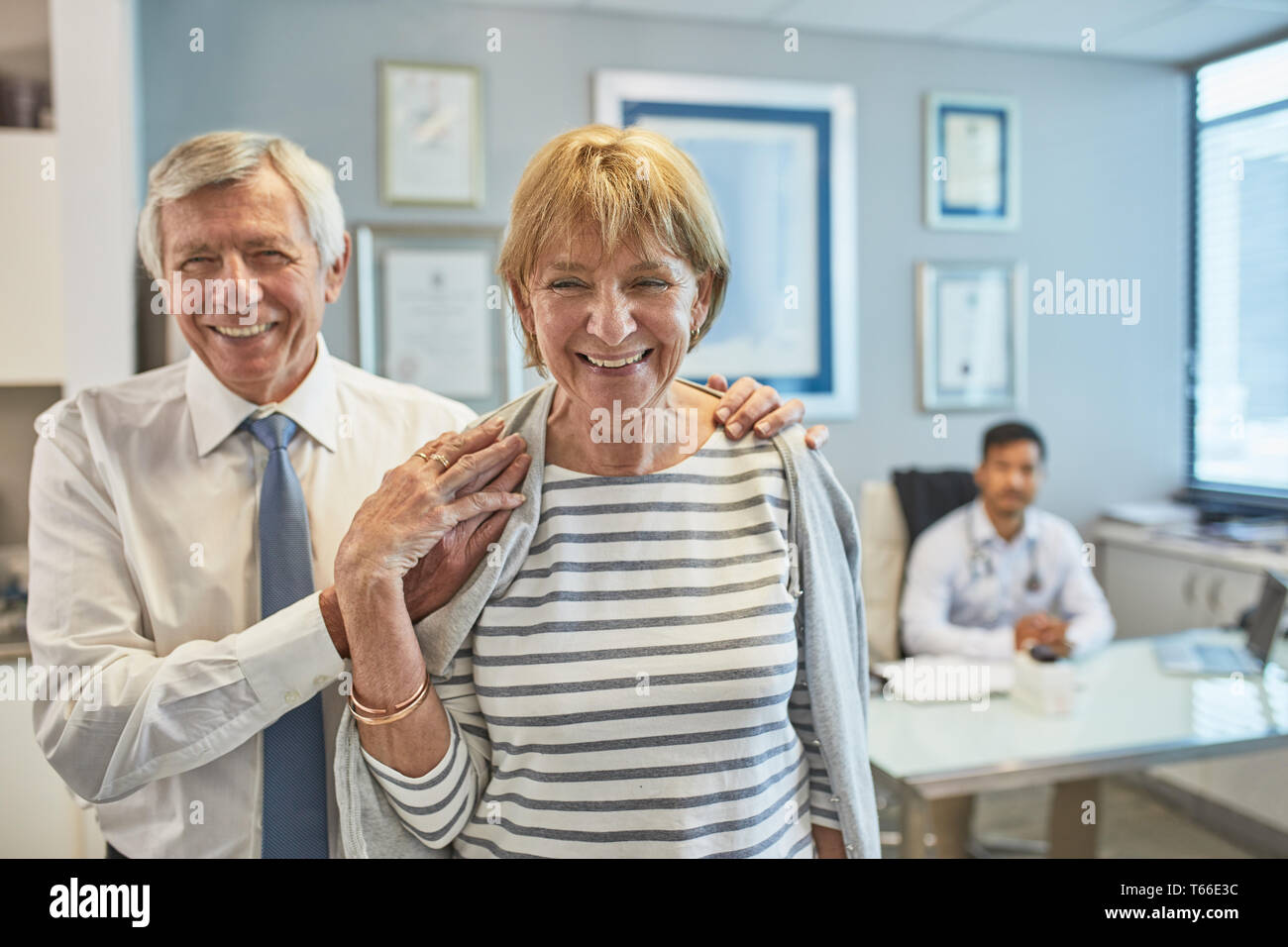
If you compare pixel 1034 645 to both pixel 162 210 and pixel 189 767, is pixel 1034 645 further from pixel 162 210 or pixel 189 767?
pixel 162 210

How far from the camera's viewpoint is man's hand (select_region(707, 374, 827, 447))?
895 millimetres

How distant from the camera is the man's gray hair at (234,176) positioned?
2.71ft

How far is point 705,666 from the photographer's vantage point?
2.73 ft

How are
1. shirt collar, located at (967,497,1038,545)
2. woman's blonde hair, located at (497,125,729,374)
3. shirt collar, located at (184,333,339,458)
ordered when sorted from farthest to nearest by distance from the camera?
shirt collar, located at (967,497,1038,545), shirt collar, located at (184,333,339,458), woman's blonde hair, located at (497,125,729,374)

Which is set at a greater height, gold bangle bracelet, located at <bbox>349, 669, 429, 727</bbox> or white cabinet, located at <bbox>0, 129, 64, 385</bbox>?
white cabinet, located at <bbox>0, 129, 64, 385</bbox>

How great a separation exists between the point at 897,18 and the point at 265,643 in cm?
101

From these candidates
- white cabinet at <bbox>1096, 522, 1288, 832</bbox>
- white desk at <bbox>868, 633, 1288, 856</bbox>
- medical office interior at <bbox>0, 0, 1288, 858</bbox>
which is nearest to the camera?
medical office interior at <bbox>0, 0, 1288, 858</bbox>

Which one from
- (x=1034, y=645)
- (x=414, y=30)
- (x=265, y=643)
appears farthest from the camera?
(x=1034, y=645)

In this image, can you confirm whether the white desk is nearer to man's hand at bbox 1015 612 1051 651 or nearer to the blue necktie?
man's hand at bbox 1015 612 1051 651

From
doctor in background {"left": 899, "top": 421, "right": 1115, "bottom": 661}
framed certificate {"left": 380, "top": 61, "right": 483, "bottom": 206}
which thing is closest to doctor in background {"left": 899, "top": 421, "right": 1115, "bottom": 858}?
doctor in background {"left": 899, "top": 421, "right": 1115, "bottom": 661}

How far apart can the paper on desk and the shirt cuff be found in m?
1.04

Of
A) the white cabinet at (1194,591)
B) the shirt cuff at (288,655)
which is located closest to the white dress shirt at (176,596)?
the shirt cuff at (288,655)

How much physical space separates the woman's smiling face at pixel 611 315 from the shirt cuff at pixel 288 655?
33 cm

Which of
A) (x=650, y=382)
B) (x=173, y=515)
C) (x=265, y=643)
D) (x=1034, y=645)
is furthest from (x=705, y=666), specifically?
(x=1034, y=645)
